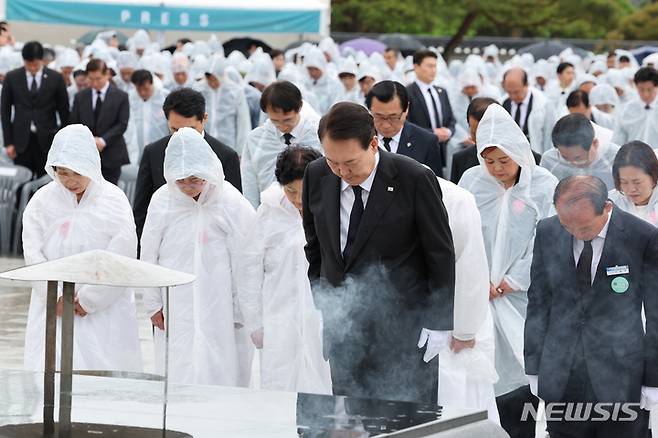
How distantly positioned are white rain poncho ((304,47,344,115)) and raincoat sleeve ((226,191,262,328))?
11.2 m

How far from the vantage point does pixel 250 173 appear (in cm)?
844

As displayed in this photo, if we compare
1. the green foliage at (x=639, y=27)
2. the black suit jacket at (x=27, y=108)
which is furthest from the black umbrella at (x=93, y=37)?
the green foliage at (x=639, y=27)

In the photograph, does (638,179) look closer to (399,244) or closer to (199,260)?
(399,244)

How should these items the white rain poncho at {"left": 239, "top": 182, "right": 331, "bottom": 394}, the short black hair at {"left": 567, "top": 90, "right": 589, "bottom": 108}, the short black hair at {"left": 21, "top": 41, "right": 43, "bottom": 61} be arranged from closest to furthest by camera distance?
the white rain poncho at {"left": 239, "top": 182, "right": 331, "bottom": 394}
the short black hair at {"left": 567, "top": 90, "right": 589, "bottom": 108}
the short black hair at {"left": 21, "top": 41, "right": 43, "bottom": 61}

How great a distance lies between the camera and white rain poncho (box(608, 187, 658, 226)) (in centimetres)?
634

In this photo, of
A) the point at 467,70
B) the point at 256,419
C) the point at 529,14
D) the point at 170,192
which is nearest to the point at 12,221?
the point at 467,70

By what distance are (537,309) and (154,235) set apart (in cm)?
193

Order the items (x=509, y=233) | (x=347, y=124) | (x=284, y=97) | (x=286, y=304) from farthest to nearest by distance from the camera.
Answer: (x=284, y=97)
(x=509, y=233)
(x=286, y=304)
(x=347, y=124)

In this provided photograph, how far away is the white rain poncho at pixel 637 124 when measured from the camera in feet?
40.5

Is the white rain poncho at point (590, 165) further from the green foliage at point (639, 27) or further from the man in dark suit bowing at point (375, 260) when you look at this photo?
the green foliage at point (639, 27)

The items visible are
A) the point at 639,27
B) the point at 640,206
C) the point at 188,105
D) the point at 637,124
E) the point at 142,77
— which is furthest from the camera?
the point at 639,27

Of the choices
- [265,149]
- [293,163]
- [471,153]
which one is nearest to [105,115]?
[265,149]

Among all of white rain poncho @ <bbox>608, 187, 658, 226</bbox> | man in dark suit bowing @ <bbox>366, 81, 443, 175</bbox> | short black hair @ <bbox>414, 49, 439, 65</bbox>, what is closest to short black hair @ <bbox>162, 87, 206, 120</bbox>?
man in dark suit bowing @ <bbox>366, 81, 443, 175</bbox>

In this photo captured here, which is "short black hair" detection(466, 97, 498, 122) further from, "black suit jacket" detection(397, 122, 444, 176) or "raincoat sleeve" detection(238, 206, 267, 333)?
"raincoat sleeve" detection(238, 206, 267, 333)
